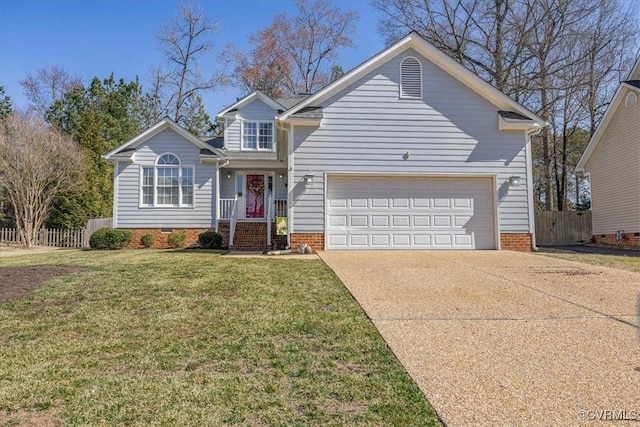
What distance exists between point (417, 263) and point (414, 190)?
3676 mm

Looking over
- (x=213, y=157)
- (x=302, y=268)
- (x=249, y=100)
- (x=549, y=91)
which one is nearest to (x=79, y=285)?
(x=302, y=268)

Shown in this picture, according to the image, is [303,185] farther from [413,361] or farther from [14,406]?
[14,406]

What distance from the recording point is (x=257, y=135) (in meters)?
18.9

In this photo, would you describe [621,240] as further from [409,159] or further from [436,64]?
[436,64]

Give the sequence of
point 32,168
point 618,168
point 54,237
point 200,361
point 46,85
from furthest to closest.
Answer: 1. point 46,85
2. point 54,237
3. point 32,168
4. point 618,168
5. point 200,361

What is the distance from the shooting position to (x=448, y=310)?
4.76m

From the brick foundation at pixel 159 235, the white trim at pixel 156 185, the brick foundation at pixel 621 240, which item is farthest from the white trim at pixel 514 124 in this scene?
the white trim at pixel 156 185

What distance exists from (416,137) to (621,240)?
34.5 feet

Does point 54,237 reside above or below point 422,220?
below

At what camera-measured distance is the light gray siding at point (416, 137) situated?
11.5 metres

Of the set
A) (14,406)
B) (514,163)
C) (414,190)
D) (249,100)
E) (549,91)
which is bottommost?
(14,406)

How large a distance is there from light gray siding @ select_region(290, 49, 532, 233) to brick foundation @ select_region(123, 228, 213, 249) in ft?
21.6
